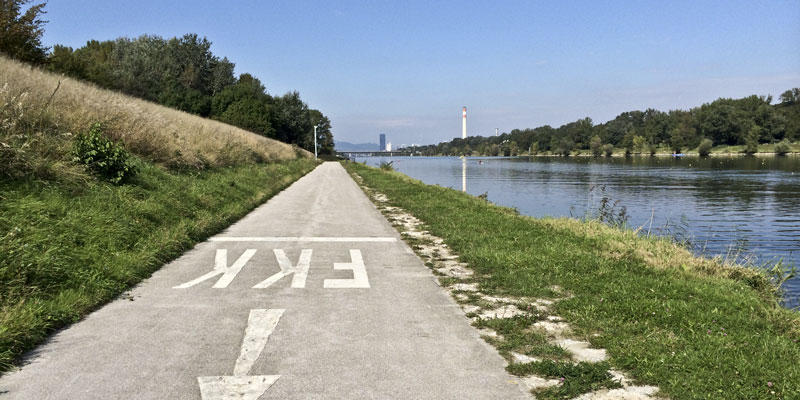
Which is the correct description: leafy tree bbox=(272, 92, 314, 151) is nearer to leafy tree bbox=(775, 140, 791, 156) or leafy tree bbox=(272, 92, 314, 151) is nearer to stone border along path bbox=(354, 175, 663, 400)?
stone border along path bbox=(354, 175, 663, 400)

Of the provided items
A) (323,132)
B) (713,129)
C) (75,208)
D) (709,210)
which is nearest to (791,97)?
(713,129)

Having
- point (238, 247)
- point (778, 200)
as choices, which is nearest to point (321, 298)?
point (238, 247)

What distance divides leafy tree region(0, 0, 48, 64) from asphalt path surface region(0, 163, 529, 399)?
94.7 ft

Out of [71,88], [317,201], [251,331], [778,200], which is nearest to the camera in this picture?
[251,331]

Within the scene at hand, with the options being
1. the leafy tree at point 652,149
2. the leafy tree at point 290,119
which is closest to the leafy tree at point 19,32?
→ the leafy tree at point 290,119

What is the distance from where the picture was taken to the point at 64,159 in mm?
10664

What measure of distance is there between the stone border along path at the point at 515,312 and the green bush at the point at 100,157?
23.7 ft

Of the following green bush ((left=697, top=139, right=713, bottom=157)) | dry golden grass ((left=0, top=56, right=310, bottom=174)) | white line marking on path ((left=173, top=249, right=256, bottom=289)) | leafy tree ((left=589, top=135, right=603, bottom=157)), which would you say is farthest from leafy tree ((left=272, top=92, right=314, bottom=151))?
green bush ((left=697, top=139, right=713, bottom=157))

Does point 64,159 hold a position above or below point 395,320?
above

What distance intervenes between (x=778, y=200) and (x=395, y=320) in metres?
30.9

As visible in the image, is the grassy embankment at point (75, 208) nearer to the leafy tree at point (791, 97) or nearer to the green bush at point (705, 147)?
the green bush at point (705, 147)

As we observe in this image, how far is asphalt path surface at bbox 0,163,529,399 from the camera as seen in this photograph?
3.84 m

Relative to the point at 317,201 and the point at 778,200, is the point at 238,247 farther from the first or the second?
the point at 778,200

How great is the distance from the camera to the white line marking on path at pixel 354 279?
6990 mm
